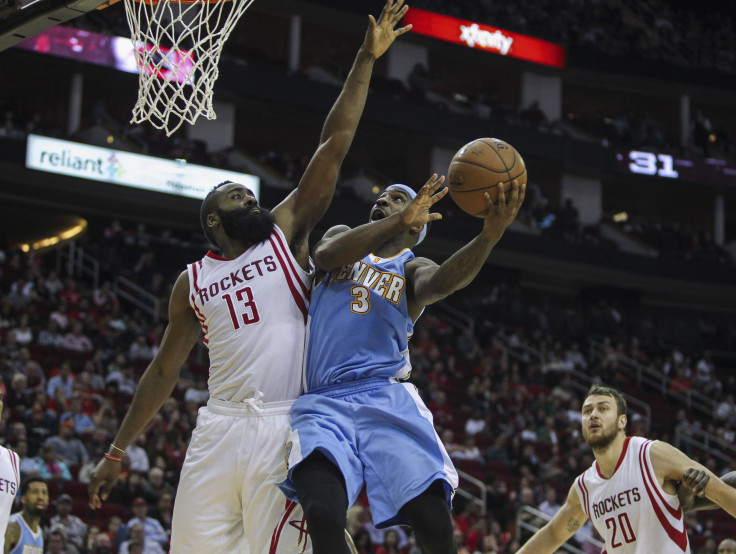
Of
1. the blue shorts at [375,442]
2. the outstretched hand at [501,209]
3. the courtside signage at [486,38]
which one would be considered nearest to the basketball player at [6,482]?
the blue shorts at [375,442]

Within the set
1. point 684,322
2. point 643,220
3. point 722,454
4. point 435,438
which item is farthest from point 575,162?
point 435,438

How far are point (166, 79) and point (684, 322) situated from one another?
2204 cm

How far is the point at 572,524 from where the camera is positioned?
5.61 meters

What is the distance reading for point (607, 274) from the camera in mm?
25578

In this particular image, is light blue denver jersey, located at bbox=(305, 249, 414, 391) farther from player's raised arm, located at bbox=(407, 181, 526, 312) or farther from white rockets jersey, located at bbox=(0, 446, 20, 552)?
white rockets jersey, located at bbox=(0, 446, 20, 552)

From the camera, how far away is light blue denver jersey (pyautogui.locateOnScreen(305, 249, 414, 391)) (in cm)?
417

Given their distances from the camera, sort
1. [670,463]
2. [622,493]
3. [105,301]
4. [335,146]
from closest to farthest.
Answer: [335,146], [670,463], [622,493], [105,301]

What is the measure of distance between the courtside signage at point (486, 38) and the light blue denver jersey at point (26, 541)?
1987 centimetres

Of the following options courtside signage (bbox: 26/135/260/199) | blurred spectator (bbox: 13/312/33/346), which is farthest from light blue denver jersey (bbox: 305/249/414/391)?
courtside signage (bbox: 26/135/260/199)

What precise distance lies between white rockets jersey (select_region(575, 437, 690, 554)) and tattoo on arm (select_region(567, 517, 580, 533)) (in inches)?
3.4

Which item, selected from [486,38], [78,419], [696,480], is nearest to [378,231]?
[696,480]

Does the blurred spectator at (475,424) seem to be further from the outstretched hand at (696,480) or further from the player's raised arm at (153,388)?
the player's raised arm at (153,388)

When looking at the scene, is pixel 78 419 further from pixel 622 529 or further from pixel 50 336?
pixel 622 529

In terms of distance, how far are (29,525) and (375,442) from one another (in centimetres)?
413
